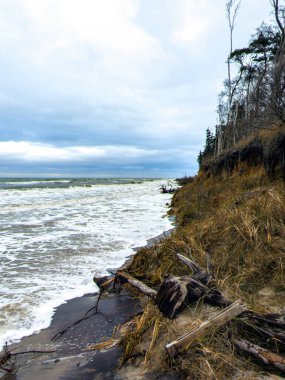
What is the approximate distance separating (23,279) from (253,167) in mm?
9067

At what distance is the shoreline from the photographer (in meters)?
3.04

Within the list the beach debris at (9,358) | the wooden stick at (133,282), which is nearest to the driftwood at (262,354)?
the wooden stick at (133,282)

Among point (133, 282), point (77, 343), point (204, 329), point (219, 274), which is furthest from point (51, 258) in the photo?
point (204, 329)

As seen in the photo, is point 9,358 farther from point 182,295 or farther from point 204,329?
point 204,329

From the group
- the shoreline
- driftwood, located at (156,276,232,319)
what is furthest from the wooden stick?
driftwood, located at (156,276,232,319)

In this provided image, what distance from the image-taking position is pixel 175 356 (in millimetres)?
2781

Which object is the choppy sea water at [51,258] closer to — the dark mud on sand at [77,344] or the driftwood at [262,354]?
the dark mud on sand at [77,344]

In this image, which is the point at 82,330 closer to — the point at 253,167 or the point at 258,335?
the point at 258,335

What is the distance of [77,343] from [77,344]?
0.02 m

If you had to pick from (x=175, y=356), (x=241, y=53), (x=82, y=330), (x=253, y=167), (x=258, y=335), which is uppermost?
(x=241, y=53)

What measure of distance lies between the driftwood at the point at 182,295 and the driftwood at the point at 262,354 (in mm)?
700

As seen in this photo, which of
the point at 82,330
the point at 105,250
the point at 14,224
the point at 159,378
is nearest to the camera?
the point at 159,378

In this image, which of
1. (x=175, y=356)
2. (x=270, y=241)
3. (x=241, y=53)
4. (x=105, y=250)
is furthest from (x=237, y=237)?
(x=241, y=53)

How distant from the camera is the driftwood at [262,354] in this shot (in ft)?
8.08
